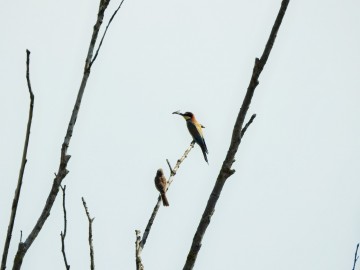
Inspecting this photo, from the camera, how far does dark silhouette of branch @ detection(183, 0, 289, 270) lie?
6.81 feet

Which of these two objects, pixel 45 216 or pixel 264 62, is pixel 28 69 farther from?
pixel 264 62

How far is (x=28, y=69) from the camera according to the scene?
6.54 feet

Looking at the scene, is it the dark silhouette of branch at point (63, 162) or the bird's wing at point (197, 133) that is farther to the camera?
the bird's wing at point (197, 133)

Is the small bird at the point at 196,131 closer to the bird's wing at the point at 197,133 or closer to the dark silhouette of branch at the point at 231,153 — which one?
the bird's wing at the point at 197,133

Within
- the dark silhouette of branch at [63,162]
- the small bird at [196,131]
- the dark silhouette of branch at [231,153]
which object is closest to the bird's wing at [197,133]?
the small bird at [196,131]

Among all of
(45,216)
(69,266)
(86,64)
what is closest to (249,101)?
(86,64)

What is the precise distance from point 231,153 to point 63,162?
2.18ft

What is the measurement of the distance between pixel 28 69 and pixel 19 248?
645mm

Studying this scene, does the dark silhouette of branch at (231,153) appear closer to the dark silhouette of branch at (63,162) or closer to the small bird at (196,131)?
the dark silhouette of branch at (63,162)

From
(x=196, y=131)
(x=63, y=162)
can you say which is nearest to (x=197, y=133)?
(x=196, y=131)

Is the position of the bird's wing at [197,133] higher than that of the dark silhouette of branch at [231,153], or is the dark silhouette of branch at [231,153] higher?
the bird's wing at [197,133]

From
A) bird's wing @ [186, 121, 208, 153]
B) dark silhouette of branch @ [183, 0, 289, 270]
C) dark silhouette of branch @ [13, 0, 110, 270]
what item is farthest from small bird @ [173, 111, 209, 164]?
dark silhouette of branch @ [183, 0, 289, 270]

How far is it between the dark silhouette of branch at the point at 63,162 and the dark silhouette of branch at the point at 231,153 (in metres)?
0.56

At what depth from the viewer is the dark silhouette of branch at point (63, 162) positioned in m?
2.03
